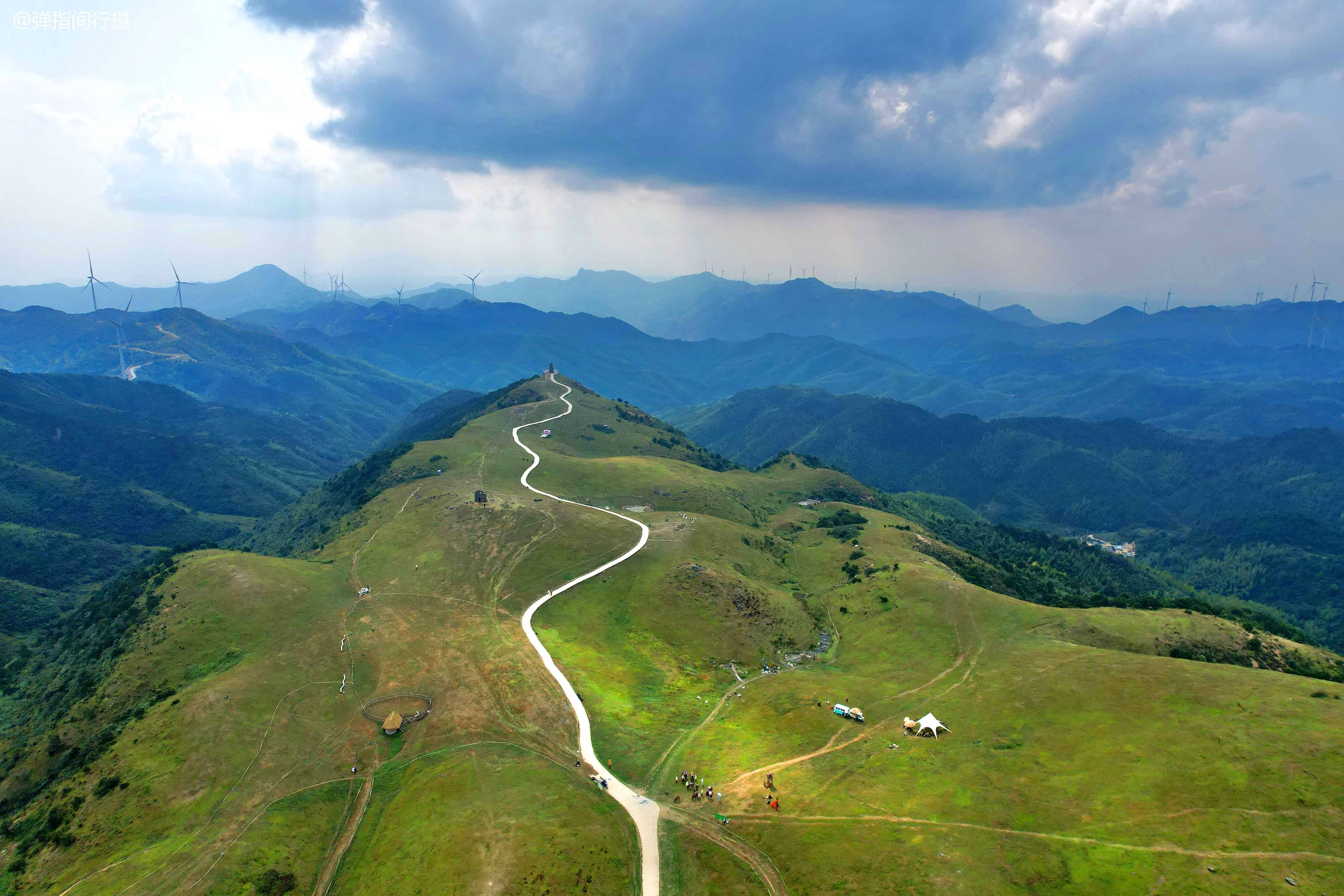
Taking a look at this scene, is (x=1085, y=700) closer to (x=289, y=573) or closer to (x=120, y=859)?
(x=120, y=859)

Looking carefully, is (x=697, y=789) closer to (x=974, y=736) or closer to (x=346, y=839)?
(x=974, y=736)

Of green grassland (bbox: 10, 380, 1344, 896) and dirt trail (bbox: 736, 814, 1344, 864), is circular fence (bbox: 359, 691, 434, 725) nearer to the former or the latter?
green grassland (bbox: 10, 380, 1344, 896)

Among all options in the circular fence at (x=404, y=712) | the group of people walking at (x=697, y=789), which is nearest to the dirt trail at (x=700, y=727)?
the group of people walking at (x=697, y=789)

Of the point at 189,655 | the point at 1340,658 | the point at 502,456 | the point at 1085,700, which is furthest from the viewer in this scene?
the point at 502,456

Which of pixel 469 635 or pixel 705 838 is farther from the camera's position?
pixel 469 635

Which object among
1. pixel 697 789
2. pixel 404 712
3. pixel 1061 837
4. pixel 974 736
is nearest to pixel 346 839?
pixel 404 712

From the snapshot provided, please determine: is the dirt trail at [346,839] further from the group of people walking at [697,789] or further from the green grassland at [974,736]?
the group of people walking at [697,789]

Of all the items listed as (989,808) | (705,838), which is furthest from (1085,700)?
(705,838)
